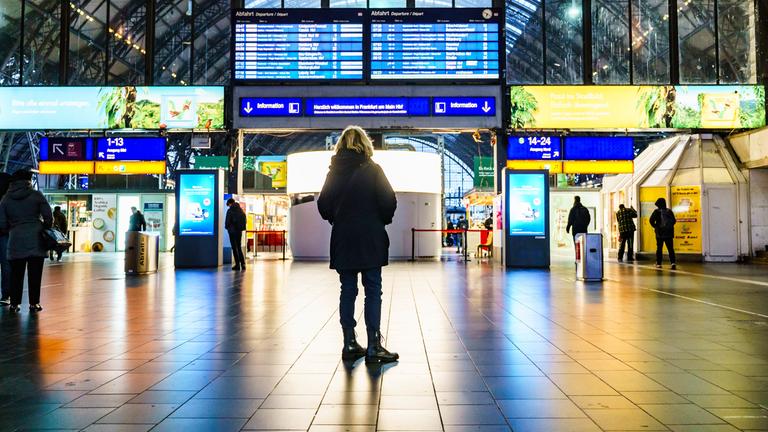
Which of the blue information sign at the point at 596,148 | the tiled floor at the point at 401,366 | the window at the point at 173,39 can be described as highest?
the window at the point at 173,39

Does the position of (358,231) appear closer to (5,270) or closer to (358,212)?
(358,212)

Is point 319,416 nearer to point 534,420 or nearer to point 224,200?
point 534,420

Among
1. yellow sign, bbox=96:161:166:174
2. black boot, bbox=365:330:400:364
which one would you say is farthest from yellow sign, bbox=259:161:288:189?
black boot, bbox=365:330:400:364

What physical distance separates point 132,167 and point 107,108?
6.11ft

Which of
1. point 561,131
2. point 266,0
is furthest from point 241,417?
point 266,0

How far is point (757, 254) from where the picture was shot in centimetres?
1872

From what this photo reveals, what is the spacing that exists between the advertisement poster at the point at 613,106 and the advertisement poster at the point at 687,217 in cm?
192

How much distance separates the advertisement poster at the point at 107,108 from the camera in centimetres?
1894

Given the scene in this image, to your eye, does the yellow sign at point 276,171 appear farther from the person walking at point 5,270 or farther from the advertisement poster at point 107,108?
the person walking at point 5,270

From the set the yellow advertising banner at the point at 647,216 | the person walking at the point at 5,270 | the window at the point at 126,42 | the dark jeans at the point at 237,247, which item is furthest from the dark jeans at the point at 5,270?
the window at the point at 126,42

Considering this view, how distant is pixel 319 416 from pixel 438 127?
15526mm

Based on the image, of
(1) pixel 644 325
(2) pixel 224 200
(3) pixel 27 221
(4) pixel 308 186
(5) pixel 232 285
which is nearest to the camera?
(1) pixel 644 325

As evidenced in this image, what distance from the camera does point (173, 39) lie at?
30.7 m

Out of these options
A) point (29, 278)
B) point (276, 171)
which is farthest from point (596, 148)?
point (276, 171)
